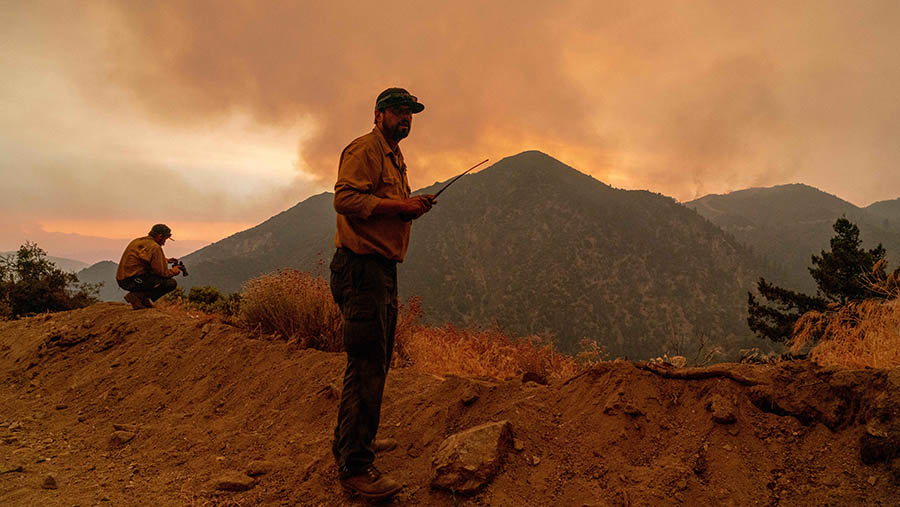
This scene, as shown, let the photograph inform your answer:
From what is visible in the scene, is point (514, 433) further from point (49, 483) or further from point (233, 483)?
point (49, 483)

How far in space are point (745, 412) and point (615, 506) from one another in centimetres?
106

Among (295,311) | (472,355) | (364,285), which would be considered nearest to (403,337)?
(472,355)

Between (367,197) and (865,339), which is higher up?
(367,197)

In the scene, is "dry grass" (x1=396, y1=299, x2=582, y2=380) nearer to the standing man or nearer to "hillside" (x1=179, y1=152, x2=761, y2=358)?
the standing man

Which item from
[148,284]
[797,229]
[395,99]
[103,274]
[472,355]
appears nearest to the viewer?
[395,99]

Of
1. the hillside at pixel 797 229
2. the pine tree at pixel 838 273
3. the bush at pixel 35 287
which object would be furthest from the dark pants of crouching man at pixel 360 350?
the hillside at pixel 797 229

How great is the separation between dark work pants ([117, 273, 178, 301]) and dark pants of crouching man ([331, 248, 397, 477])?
24.7 ft

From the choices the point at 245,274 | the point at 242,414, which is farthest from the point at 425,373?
the point at 245,274

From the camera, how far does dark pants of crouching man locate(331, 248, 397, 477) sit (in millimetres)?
2562

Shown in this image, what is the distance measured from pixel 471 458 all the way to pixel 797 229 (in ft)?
571

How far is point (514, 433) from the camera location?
2924 millimetres

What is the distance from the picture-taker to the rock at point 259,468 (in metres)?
3.13

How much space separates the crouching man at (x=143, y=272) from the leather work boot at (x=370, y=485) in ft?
25.1

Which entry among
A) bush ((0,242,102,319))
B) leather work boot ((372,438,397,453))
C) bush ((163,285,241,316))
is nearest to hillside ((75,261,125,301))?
bush ((0,242,102,319))
